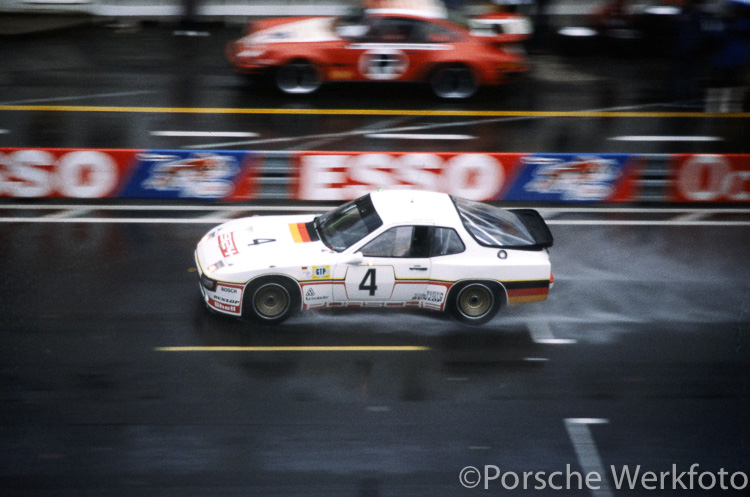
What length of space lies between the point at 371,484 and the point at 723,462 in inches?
125

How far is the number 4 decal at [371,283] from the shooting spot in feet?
29.5

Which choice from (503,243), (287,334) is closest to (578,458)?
(503,243)

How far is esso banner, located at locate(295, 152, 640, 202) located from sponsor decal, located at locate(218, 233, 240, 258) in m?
3.35

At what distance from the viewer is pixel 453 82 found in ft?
53.8

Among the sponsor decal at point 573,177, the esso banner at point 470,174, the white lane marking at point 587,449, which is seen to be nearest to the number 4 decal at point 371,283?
the white lane marking at point 587,449

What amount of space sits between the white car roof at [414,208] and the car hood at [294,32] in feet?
22.6

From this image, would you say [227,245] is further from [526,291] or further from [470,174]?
[470,174]

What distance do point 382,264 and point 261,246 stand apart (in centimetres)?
137

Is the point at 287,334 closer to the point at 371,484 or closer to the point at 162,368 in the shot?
the point at 162,368

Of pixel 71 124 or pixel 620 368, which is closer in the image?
pixel 620 368

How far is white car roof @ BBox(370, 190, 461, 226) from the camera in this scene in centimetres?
917

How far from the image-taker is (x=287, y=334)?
9062 millimetres

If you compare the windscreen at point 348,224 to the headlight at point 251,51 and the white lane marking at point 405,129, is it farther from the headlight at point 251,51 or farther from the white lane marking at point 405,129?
the headlight at point 251,51

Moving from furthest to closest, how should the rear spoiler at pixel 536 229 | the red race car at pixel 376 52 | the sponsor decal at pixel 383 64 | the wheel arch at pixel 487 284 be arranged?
the sponsor decal at pixel 383 64 → the red race car at pixel 376 52 → the rear spoiler at pixel 536 229 → the wheel arch at pixel 487 284
